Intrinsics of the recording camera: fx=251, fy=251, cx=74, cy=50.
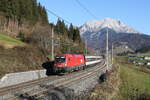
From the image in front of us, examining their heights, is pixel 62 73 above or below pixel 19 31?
below

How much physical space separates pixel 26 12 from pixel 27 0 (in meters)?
5.16

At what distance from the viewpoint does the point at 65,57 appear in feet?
118

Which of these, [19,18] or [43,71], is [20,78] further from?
[19,18]

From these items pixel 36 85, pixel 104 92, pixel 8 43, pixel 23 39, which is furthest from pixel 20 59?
pixel 23 39

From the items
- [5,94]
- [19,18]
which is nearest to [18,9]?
Result: [19,18]

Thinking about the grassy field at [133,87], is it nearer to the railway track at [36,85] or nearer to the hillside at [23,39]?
the railway track at [36,85]

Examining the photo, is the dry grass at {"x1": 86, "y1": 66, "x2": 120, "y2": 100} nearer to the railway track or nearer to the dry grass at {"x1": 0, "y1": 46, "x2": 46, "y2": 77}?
the railway track

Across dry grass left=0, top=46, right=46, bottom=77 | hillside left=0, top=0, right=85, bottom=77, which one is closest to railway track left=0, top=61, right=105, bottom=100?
dry grass left=0, top=46, right=46, bottom=77

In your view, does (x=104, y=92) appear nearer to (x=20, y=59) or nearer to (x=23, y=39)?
(x=20, y=59)

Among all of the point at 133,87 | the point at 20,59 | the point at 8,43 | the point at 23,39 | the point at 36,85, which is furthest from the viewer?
the point at 23,39

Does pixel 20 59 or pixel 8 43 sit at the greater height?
pixel 8 43

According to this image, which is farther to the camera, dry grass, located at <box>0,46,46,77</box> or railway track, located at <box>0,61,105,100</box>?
dry grass, located at <box>0,46,46,77</box>

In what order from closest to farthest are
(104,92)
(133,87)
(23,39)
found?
(104,92), (133,87), (23,39)

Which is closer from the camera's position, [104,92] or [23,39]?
[104,92]
